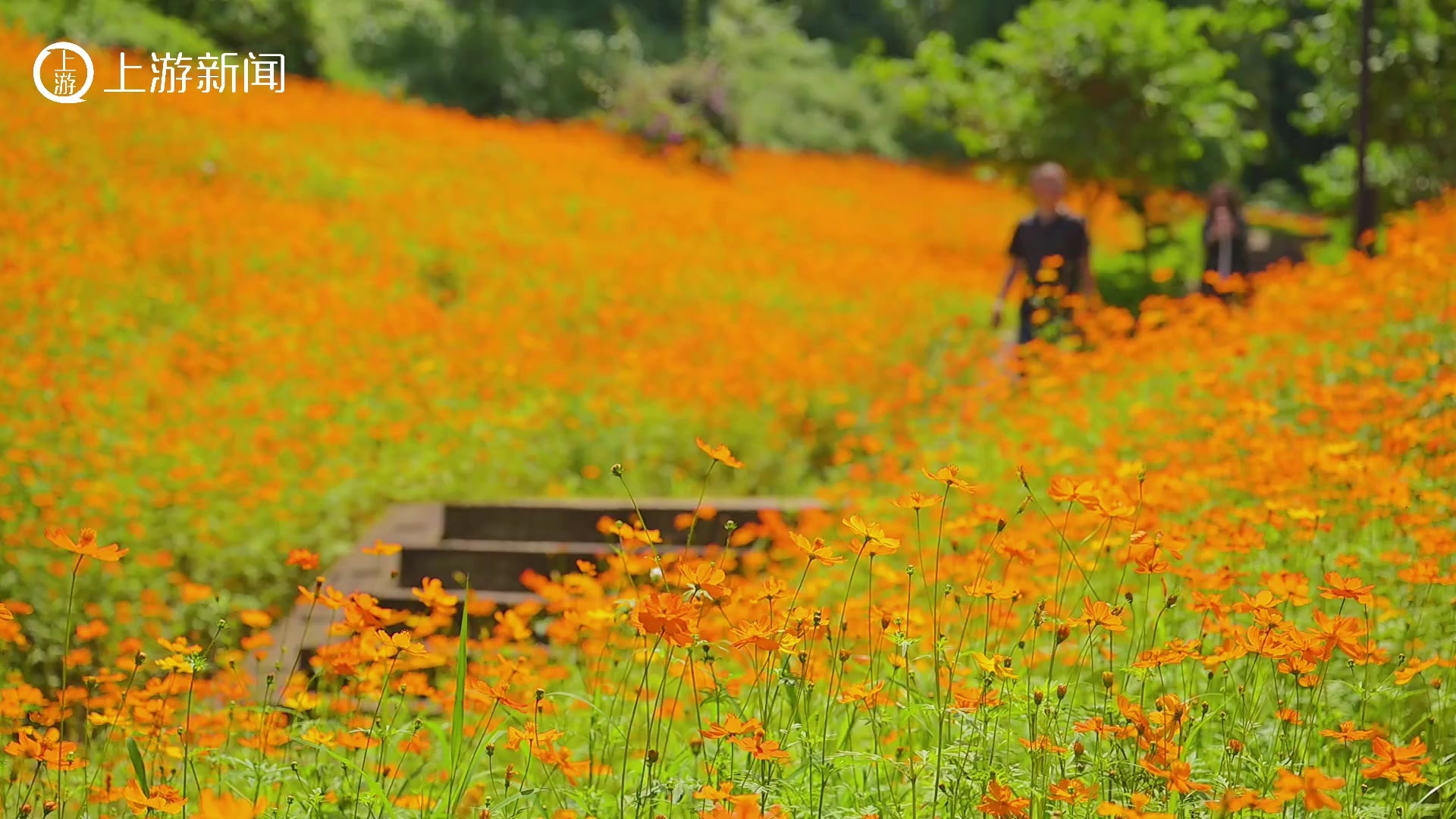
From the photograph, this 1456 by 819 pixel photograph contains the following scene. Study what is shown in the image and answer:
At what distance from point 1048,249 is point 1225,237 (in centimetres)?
272

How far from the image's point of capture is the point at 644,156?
53.2 feet

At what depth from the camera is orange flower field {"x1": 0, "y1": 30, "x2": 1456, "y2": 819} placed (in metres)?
2.28

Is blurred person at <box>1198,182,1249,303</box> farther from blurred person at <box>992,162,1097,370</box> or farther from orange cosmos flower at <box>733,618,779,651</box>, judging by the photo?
orange cosmos flower at <box>733,618,779,651</box>

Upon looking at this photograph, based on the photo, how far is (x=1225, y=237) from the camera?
353 inches

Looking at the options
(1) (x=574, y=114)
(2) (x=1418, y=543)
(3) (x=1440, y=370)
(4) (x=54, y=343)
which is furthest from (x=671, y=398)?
(1) (x=574, y=114)

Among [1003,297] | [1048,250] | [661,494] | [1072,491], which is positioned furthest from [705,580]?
[1048,250]

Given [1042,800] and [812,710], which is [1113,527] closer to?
[812,710]

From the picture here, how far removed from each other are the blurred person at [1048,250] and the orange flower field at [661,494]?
1.06ft

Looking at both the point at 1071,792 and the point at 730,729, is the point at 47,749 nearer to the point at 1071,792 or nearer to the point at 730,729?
the point at 730,729

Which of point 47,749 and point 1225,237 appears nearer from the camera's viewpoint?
point 47,749

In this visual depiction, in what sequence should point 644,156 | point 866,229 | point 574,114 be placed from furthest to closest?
point 574,114, point 644,156, point 866,229

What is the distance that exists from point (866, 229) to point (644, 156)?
3814 millimetres

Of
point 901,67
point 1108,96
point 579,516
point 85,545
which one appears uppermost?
point 901,67

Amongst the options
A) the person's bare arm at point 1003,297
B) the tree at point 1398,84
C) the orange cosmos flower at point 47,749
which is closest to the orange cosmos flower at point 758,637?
the orange cosmos flower at point 47,749
